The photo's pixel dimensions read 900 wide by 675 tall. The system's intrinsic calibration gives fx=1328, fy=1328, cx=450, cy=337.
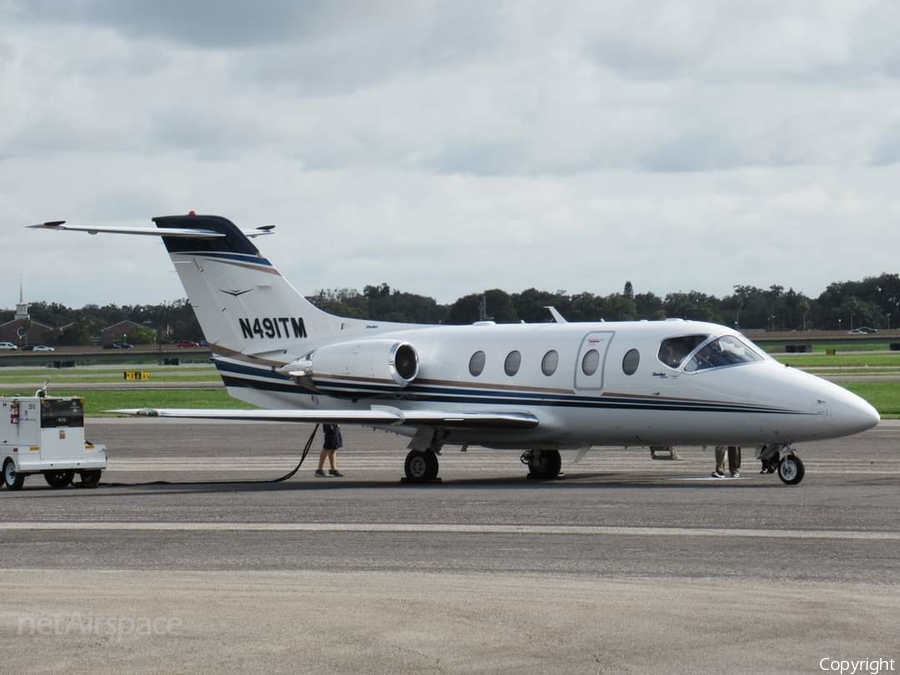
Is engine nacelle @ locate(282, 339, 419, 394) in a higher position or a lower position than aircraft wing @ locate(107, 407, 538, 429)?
higher

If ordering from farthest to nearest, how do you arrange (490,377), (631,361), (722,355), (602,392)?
1. (490,377)
2. (602,392)
3. (631,361)
4. (722,355)

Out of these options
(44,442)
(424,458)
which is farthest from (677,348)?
(44,442)

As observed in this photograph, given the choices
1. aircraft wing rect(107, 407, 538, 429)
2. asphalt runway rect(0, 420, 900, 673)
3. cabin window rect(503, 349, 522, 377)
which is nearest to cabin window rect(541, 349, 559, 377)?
cabin window rect(503, 349, 522, 377)

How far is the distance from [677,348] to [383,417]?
5.35 m

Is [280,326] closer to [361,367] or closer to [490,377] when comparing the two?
[361,367]

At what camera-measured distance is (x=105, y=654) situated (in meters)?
9.52

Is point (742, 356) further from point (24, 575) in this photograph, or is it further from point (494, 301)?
point (494, 301)

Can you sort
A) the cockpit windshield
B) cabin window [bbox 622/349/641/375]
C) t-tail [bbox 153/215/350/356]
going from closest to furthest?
the cockpit windshield < cabin window [bbox 622/349/641/375] < t-tail [bbox 153/215/350/356]

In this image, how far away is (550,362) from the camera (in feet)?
79.0

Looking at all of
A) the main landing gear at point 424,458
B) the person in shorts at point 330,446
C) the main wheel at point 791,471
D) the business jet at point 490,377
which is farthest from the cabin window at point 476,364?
the main wheel at point 791,471

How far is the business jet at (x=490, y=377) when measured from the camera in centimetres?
2188

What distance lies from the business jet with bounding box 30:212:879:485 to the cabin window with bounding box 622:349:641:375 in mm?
25

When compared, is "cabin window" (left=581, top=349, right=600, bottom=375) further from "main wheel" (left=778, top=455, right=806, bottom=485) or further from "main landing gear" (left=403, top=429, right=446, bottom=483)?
"main wheel" (left=778, top=455, right=806, bottom=485)

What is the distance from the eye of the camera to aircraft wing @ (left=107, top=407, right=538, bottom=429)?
920 inches
